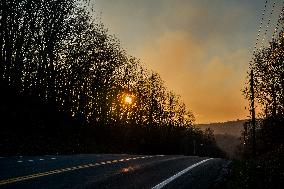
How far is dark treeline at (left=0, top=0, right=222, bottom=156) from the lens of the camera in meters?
30.2

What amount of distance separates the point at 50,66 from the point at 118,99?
76.5 ft

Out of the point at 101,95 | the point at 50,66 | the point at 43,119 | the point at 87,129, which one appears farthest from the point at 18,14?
the point at 101,95

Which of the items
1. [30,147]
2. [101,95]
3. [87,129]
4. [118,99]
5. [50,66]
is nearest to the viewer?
[30,147]

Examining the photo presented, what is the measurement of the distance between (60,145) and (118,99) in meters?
29.1

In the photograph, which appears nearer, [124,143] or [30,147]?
[30,147]

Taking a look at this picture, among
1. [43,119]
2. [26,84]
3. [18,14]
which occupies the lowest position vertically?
[43,119]

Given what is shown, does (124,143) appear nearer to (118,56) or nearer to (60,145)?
(118,56)

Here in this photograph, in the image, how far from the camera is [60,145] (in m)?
30.0

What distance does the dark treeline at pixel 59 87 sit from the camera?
30156 millimetres

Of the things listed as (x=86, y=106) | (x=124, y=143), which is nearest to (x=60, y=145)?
(x=86, y=106)

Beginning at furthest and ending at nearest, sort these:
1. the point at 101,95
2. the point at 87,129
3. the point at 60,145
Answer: the point at 101,95 < the point at 87,129 < the point at 60,145

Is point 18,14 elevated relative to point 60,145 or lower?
elevated

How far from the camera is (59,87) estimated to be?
40094mm

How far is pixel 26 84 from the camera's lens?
3409 cm
